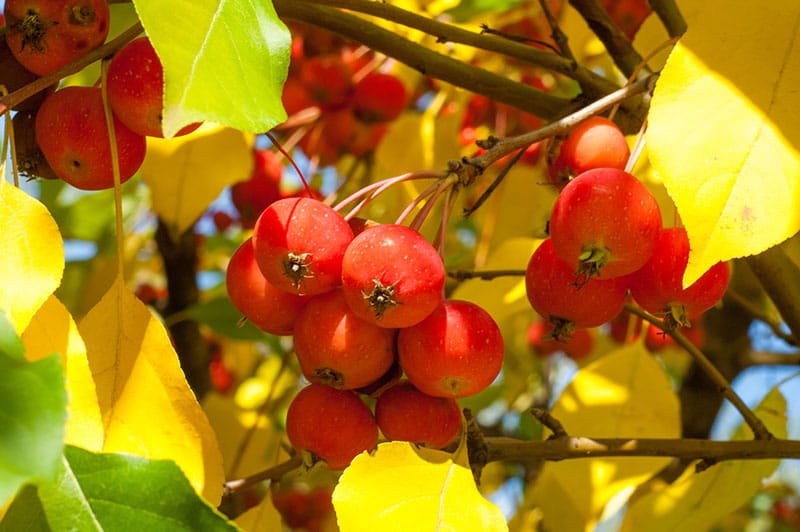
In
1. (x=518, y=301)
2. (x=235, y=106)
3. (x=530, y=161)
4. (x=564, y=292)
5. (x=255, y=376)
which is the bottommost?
(x=255, y=376)

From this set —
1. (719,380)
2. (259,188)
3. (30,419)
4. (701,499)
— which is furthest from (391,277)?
(259,188)

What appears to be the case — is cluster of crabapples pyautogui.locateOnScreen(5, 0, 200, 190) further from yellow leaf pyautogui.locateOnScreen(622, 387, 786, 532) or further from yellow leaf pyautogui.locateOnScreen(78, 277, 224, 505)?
yellow leaf pyautogui.locateOnScreen(622, 387, 786, 532)

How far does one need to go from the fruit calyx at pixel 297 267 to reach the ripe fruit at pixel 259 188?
0.87 meters

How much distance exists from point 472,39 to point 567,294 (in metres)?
0.26

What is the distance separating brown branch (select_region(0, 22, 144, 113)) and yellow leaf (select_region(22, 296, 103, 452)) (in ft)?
0.47

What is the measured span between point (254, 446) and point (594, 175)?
2.49ft

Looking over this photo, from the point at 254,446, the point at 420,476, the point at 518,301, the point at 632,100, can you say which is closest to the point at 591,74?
the point at 632,100

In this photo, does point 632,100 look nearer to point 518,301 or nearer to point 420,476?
point 518,301

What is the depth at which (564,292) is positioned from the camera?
711mm

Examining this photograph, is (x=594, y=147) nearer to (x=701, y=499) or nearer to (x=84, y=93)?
(x=84, y=93)

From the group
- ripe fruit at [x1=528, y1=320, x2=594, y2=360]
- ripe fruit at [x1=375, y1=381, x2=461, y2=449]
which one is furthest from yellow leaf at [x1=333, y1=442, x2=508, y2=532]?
ripe fruit at [x1=528, y1=320, x2=594, y2=360]

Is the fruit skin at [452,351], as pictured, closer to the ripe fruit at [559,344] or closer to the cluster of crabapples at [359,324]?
the cluster of crabapples at [359,324]

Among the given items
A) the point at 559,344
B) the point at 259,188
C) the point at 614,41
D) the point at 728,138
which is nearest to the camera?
the point at 728,138

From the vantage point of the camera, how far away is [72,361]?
548 mm
